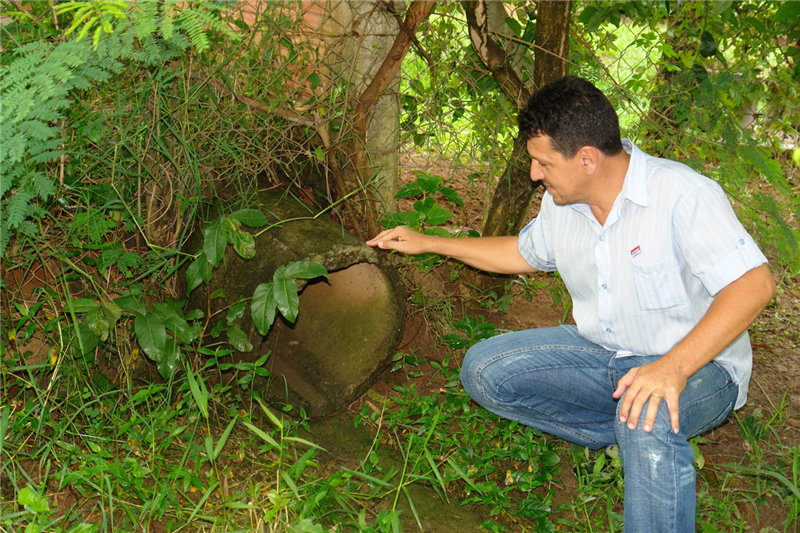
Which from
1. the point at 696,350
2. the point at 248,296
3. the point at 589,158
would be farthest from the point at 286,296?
the point at 696,350

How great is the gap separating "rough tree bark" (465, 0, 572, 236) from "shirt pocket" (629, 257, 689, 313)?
1424 mm

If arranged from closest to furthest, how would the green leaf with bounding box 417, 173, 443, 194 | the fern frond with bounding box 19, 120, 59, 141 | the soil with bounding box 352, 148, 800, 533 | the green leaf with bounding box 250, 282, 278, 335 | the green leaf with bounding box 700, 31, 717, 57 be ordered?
the fern frond with bounding box 19, 120, 59, 141, the green leaf with bounding box 250, 282, 278, 335, the soil with bounding box 352, 148, 800, 533, the green leaf with bounding box 417, 173, 443, 194, the green leaf with bounding box 700, 31, 717, 57

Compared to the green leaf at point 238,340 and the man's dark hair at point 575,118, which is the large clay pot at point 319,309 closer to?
the green leaf at point 238,340

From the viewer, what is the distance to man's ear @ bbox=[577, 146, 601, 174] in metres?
2.46

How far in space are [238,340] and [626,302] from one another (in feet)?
5.24

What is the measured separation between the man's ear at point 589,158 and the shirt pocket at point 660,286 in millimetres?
389

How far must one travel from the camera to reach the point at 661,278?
2.47 metres

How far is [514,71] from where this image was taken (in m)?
3.73

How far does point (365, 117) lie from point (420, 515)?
201cm

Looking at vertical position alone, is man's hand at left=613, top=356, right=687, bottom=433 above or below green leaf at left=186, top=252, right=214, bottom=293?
above

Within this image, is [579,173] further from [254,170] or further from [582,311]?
[254,170]

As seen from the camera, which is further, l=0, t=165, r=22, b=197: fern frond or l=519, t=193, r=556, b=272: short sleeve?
l=519, t=193, r=556, b=272: short sleeve

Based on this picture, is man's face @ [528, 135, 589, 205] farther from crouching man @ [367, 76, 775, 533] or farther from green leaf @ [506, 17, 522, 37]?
green leaf @ [506, 17, 522, 37]

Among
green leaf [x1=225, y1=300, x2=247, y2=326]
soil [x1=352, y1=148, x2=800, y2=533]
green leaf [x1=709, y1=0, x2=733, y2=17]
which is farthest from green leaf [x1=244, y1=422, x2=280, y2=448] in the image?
green leaf [x1=709, y1=0, x2=733, y2=17]
